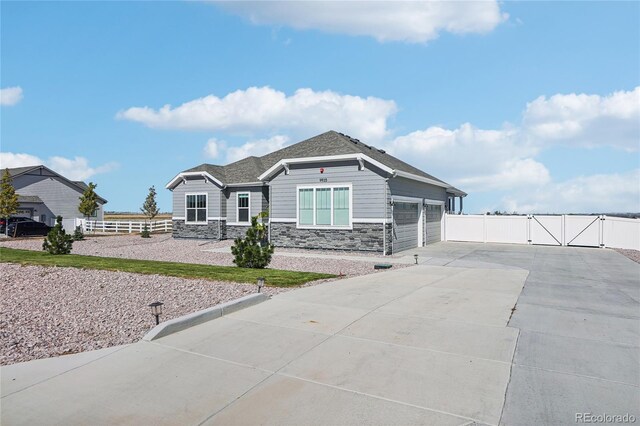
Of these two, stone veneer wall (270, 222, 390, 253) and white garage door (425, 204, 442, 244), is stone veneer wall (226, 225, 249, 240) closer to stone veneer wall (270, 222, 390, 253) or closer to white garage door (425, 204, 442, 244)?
stone veneer wall (270, 222, 390, 253)

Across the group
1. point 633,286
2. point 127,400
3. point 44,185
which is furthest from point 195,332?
point 44,185

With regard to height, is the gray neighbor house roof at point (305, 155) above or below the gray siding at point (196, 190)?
above

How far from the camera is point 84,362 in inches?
200

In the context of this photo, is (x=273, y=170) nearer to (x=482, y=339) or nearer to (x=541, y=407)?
(x=482, y=339)

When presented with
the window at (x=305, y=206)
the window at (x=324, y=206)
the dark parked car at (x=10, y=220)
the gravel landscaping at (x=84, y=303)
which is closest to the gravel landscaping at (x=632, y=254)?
the window at (x=324, y=206)

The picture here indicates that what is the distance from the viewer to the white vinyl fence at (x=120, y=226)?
38.4 metres

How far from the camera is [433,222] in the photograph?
26.0 metres

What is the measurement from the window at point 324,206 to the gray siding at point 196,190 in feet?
24.1

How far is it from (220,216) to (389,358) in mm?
21361

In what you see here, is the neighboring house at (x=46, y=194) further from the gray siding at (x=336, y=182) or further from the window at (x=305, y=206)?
the window at (x=305, y=206)
